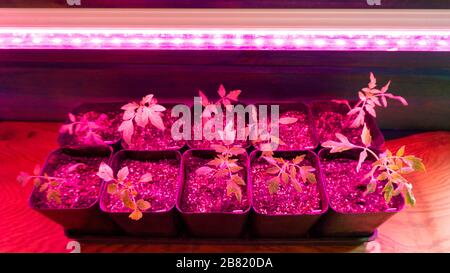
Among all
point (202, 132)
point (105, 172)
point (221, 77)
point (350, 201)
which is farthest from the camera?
point (221, 77)

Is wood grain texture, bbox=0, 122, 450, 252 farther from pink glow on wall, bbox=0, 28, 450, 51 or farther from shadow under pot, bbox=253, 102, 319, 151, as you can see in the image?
pink glow on wall, bbox=0, 28, 450, 51

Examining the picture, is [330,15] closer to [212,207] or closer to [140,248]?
[212,207]

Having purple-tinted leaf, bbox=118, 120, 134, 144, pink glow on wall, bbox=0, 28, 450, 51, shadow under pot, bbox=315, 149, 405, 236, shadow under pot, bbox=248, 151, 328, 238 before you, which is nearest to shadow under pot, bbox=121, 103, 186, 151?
purple-tinted leaf, bbox=118, 120, 134, 144

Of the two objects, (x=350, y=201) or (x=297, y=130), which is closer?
(x=350, y=201)

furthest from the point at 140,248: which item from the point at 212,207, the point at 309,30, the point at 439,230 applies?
the point at 439,230

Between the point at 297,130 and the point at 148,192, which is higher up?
the point at 297,130

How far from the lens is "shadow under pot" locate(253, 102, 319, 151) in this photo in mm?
1465

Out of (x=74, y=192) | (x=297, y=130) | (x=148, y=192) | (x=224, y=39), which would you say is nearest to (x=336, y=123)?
(x=297, y=130)

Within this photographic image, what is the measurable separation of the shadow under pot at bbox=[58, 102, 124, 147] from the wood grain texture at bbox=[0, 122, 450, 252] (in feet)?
0.88

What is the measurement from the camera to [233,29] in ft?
3.53

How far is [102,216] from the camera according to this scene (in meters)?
1.33

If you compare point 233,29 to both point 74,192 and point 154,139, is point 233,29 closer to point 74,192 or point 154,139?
point 154,139

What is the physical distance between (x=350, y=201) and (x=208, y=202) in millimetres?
500
